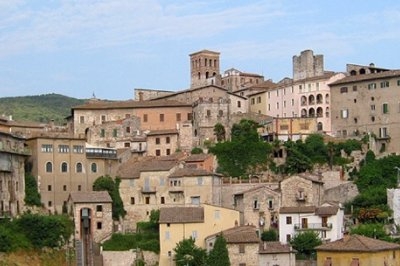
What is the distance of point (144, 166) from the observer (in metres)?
84.8

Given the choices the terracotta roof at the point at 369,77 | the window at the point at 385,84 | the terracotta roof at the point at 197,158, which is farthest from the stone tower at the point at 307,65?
the terracotta roof at the point at 197,158

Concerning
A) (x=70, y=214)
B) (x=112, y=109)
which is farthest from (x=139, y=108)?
(x=70, y=214)

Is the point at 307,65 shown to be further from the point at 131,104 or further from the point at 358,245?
the point at 358,245

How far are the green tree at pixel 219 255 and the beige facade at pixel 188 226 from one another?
4324 millimetres

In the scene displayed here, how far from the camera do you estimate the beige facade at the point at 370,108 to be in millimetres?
93750

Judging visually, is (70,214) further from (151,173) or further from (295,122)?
(295,122)

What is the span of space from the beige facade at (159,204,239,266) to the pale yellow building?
10399 mm

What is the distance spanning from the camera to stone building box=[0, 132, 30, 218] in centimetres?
7769

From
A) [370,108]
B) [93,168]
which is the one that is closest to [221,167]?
[93,168]

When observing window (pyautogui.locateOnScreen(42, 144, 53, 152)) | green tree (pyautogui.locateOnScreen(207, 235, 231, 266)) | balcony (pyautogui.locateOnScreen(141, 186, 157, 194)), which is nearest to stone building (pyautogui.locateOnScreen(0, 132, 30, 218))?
window (pyautogui.locateOnScreen(42, 144, 53, 152))

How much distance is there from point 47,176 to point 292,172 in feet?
68.9

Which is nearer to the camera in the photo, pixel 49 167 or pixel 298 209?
pixel 298 209

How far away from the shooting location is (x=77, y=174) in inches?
3314

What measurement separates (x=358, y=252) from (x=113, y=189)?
Result: 24.9 metres
